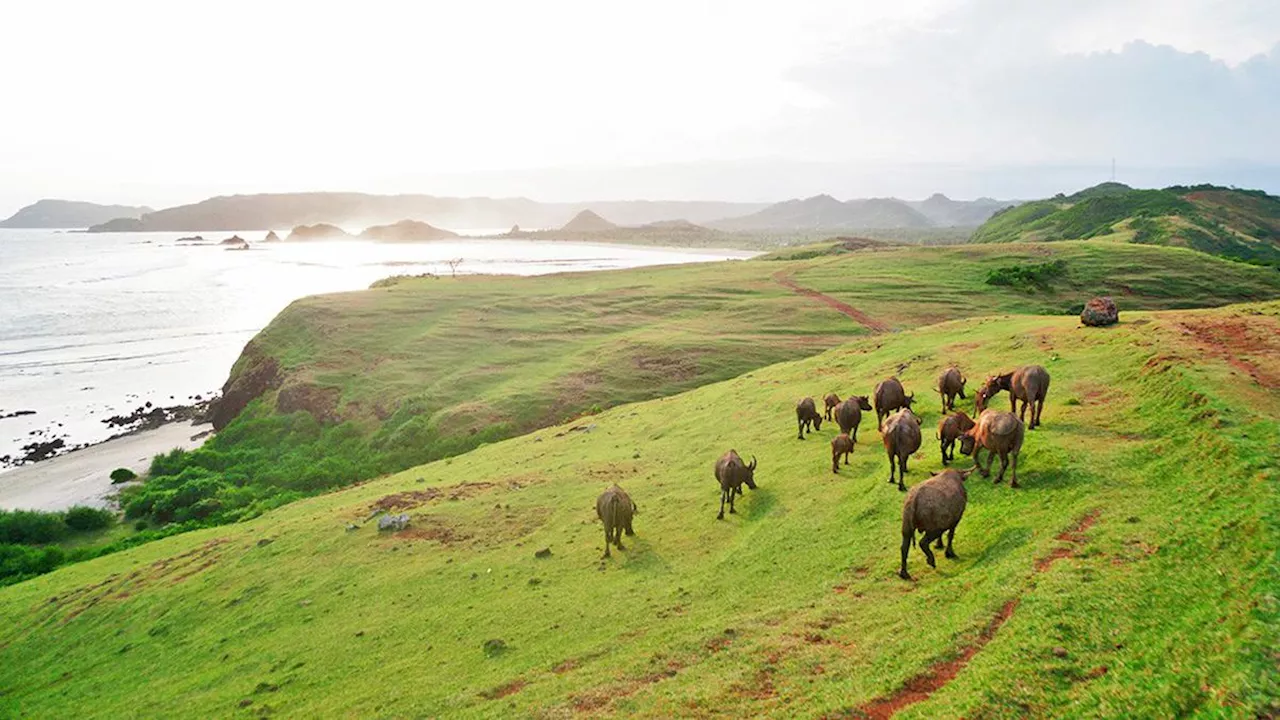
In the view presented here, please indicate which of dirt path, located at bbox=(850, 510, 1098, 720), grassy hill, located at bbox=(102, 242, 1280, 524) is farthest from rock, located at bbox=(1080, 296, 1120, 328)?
grassy hill, located at bbox=(102, 242, 1280, 524)

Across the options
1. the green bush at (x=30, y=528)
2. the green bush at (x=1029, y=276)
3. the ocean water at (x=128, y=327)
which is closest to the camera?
the green bush at (x=30, y=528)

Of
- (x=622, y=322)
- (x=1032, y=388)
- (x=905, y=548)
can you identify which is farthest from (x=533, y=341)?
(x=905, y=548)

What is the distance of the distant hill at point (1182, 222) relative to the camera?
9075cm

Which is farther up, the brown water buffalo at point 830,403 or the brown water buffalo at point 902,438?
the brown water buffalo at point 902,438

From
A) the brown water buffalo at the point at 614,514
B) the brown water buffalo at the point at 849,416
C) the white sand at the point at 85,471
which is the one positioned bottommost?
the white sand at the point at 85,471

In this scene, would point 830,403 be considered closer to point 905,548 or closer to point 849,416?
point 849,416

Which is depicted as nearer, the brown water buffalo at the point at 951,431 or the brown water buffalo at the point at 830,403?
the brown water buffalo at the point at 951,431

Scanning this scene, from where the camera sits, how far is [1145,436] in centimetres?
1526

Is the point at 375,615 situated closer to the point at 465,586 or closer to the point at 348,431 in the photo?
the point at 465,586

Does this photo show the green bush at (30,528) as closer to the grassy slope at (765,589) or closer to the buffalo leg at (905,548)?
the grassy slope at (765,589)

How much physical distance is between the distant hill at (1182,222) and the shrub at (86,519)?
107 meters

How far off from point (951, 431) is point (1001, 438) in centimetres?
248

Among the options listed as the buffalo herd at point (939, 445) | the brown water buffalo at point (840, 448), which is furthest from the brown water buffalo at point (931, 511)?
the brown water buffalo at point (840, 448)

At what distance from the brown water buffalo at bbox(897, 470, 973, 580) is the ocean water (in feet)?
213
